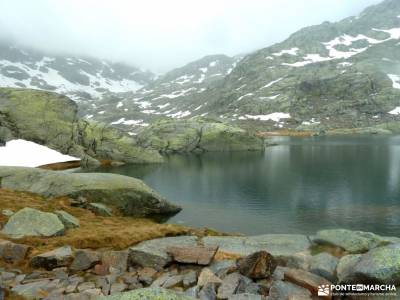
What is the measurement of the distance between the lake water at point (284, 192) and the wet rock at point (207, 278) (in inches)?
668

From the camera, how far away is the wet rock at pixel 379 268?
13.0m

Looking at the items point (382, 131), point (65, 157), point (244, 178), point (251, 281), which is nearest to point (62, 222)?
point (251, 281)

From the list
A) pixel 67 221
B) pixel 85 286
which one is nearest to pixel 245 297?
pixel 85 286

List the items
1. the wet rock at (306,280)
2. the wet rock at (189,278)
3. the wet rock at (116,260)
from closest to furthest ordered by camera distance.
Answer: the wet rock at (306,280), the wet rock at (189,278), the wet rock at (116,260)

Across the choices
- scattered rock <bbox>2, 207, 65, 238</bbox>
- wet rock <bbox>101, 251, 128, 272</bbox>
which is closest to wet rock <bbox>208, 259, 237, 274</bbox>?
Answer: wet rock <bbox>101, 251, 128, 272</bbox>

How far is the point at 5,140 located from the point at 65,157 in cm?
1035

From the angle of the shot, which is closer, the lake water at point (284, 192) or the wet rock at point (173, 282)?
the wet rock at point (173, 282)

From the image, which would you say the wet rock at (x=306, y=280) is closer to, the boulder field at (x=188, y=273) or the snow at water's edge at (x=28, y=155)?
the boulder field at (x=188, y=273)

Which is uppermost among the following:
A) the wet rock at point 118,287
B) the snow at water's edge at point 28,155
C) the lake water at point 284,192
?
the snow at water's edge at point 28,155

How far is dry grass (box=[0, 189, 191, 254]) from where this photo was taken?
19344 mm

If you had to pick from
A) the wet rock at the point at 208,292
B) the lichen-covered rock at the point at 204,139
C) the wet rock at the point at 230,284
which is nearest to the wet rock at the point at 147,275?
the wet rock at the point at 208,292

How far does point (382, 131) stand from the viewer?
172 m

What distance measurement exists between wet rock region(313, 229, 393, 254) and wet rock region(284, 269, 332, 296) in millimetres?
5878

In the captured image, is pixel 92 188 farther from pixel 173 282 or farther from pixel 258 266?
pixel 258 266
